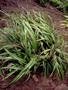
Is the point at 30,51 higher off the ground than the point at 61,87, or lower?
higher

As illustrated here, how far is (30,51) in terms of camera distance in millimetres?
2781

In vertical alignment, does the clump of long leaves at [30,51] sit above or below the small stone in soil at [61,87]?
above

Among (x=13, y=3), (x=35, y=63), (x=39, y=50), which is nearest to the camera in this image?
(x=35, y=63)

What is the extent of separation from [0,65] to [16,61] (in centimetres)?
24

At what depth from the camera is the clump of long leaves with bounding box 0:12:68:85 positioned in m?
2.72

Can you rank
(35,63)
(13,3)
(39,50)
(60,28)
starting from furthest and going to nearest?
(13,3) → (60,28) → (39,50) → (35,63)

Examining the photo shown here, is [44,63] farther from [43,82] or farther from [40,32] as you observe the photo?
[40,32]

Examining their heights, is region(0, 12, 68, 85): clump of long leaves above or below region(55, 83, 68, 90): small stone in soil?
above

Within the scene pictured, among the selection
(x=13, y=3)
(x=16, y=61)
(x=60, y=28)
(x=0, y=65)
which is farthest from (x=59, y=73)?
(x=13, y=3)

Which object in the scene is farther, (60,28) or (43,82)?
(60,28)

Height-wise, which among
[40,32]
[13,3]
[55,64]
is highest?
[40,32]

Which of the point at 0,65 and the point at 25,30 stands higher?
the point at 25,30

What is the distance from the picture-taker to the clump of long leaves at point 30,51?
2.72 meters

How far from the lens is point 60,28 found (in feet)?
15.3
